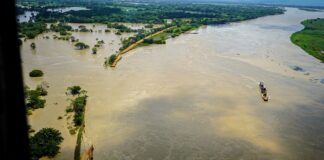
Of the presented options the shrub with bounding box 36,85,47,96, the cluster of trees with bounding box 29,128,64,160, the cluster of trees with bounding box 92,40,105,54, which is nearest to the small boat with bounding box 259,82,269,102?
the cluster of trees with bounding box 29,128,64,160

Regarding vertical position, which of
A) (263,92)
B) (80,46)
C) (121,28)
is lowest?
(263,92)

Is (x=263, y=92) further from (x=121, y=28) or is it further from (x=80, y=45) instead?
(x=121, y=28)

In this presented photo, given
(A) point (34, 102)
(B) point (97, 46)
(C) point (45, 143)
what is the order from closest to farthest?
(C) point (45, 143) < (A) point (34, 102) < (B) point (97, 46)

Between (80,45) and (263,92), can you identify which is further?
(80,45)

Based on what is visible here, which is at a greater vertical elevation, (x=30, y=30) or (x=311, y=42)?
(x=30, y=30)

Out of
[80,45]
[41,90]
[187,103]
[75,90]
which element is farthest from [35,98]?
[80,45]

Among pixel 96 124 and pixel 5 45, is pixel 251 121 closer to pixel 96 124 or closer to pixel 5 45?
pixel 96 124

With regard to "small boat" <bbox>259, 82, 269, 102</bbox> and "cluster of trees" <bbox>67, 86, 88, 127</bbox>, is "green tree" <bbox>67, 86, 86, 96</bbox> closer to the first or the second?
"cluster of trees" <bbox>67, 86, 88, 127</bbox>
